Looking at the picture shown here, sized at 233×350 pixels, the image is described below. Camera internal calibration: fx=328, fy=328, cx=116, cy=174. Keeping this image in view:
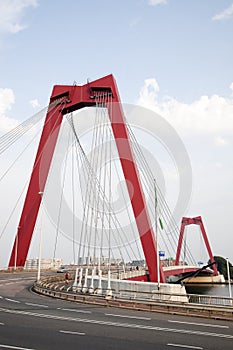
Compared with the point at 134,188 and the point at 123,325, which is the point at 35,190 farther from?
the point at 123,325

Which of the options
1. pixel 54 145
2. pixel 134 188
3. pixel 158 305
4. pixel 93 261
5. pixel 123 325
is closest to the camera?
pixel 123 325

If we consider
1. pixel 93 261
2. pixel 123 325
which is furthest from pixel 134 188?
pixel 123 325

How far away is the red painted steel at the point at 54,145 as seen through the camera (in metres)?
29.5

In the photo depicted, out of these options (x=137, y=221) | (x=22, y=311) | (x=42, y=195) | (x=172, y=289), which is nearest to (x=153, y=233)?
(x=137, y=221)

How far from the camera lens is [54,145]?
34312mm

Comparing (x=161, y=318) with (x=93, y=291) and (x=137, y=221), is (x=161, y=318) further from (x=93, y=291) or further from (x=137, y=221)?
(x=137, y=221)

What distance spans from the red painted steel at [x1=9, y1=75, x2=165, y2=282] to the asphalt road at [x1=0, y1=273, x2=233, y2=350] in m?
13.8

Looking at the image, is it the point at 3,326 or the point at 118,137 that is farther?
the point at 118,137

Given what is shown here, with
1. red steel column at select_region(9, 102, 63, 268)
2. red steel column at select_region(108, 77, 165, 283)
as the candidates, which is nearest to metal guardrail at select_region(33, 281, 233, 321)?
red steel column at select_region(108, 77, 165, 283)

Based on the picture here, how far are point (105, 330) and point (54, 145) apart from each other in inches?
984

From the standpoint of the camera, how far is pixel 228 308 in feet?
50.6

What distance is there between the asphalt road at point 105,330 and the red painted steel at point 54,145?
544 inches

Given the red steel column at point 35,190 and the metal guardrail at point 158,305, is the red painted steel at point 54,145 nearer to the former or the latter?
the red steel column at point 35,190

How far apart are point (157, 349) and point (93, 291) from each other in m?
14.2
